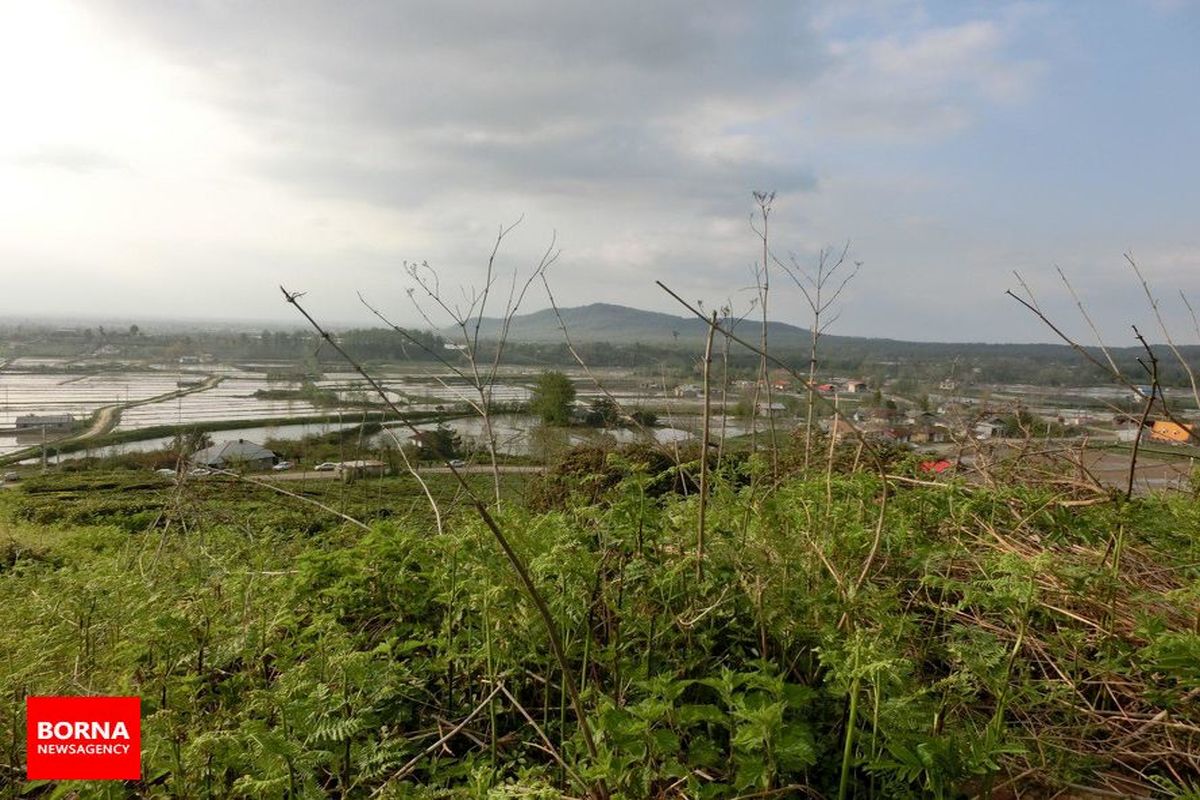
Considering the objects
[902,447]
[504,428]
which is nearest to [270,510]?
[504,428]

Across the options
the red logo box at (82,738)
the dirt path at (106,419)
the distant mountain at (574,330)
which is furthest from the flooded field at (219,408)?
the red logo box at (82,738)

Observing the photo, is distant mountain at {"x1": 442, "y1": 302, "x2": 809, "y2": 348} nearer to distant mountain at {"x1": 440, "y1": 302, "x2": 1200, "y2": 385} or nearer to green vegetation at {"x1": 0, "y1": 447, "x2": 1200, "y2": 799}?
distant mountain at {"x1": 440, "y1": 302, "x2": 1200, "y2": 385}

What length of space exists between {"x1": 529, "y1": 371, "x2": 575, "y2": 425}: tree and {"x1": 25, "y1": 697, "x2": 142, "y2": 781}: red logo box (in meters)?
9.43

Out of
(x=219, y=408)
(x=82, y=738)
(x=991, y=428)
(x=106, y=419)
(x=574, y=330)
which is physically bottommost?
(x=106, y=419)

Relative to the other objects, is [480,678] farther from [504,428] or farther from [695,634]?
[504,428]

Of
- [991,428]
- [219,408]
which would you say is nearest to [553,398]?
[991,428]

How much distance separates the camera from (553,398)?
1210 cm

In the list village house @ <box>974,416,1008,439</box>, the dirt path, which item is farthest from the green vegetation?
the dirt path

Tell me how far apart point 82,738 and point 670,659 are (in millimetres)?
1317

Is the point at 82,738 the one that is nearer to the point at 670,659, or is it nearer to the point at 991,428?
the point at 670,659

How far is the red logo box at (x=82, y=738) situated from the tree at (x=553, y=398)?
943 centimetres

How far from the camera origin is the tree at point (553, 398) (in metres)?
11.4

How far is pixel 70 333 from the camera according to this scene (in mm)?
34000

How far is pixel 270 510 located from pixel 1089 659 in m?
9.77
